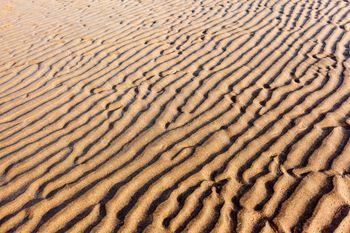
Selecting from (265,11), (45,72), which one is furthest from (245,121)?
Result: (265,11)

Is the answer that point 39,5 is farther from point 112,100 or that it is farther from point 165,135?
point 165,135

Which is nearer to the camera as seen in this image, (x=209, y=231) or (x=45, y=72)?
(x=209, y=231)

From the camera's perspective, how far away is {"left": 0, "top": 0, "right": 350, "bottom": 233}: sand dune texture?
2854 mm

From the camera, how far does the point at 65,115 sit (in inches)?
163

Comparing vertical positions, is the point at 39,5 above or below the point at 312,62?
above

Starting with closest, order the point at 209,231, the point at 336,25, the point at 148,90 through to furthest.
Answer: the point at 209,231, the point at 148,90, the point at 336,25

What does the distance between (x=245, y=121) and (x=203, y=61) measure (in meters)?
1.69

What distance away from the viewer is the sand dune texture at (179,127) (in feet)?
9.36

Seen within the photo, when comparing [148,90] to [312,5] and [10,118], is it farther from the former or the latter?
[312,5]

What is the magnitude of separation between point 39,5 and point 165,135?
20.6ft

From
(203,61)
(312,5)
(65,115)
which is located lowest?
(312,5)

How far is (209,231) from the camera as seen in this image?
8.79 feet

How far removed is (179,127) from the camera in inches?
149

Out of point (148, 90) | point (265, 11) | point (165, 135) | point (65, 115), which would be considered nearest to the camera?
point (165, 135)
